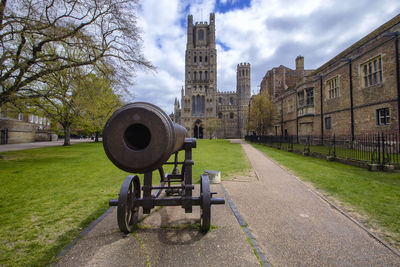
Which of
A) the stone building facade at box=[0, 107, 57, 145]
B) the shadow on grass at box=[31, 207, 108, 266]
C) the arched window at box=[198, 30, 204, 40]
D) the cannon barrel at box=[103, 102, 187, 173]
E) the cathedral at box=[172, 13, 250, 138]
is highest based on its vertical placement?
the arched window at box=[198, 30, 204, 40]

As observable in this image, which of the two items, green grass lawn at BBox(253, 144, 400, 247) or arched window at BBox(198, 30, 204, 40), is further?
arched window at BBox(198, 30, 204, 40)

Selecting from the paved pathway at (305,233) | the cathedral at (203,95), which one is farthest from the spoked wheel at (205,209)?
the cathedral at (203,95)

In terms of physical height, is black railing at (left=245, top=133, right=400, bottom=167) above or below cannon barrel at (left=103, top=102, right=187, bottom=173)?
below

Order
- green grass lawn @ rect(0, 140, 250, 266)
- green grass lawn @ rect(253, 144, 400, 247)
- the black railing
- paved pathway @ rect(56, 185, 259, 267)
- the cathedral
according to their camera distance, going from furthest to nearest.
A: the cathedral
the black railing
green grass lawn @ rect(253, 144, 400, 247)
green grass lawn @ rect(0, 140, 250, 266)
paved pathway @ rect(56, 185, 259, 267)

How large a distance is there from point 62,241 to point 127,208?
0.96 meters

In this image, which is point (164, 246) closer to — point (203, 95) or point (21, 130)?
point (21, 130)

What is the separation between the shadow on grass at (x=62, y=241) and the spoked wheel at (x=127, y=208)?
678mm

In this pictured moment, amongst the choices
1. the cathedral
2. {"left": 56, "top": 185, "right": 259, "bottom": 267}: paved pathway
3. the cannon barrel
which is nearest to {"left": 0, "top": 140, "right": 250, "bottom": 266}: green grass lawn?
{"left": 56, "top": 185, "right": 259, "bottom": 267}: paved pathway

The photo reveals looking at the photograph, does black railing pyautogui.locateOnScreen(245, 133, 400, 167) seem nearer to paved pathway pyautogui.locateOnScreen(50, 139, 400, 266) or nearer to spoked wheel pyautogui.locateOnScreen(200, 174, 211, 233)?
paved pathway pyautogui.locateOnScreen(50, 139, 400, 266)

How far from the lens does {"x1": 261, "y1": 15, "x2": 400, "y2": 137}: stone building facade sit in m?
11.1

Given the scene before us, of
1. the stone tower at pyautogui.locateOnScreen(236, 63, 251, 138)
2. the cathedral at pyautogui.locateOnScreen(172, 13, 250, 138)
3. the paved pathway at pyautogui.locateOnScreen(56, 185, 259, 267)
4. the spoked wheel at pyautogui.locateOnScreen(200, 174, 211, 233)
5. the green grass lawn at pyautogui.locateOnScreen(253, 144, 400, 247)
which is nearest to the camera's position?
the paved pathway at pyautogui.locateOnScreen(56, 185, 259, 267)

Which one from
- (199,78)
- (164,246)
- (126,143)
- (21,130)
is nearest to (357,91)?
(164,246)

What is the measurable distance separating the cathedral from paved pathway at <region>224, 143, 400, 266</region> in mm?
51071

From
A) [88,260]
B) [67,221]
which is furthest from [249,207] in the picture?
[67,221]
